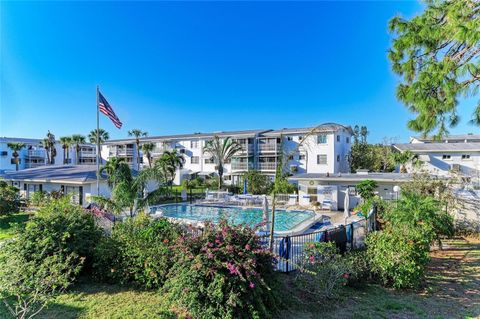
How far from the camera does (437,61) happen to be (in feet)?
24.0

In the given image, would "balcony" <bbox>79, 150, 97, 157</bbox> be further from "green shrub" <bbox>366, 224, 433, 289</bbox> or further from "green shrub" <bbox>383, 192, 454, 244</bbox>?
"green shrub" <bbox>366, 224, 433, 289</bbox>

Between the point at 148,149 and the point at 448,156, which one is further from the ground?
the point at 148,149

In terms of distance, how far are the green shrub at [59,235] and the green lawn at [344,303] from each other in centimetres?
114

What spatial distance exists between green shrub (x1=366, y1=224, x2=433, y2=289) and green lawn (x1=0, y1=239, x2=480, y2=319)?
1.20 ft

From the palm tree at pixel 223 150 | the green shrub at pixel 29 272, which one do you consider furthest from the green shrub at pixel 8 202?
the palm tree at pixel 223 150

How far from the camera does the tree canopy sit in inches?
258

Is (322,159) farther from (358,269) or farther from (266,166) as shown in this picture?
(358,269)

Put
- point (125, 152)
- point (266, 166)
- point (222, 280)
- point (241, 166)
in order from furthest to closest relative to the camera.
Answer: point (125, 152) → point (241, 166) → point (266, 166) → point (222, 280)

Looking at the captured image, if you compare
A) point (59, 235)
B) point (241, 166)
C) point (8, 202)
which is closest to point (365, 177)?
point (241, 166)

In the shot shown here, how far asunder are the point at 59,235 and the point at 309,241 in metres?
7.96

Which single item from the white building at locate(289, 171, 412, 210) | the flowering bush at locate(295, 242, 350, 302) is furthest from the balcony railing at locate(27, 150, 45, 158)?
the flowering bush at locate(295, 242, 350, 302)

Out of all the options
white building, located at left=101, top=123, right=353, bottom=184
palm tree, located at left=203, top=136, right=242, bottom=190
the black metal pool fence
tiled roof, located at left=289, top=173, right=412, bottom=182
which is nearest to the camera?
the black metal pool fence

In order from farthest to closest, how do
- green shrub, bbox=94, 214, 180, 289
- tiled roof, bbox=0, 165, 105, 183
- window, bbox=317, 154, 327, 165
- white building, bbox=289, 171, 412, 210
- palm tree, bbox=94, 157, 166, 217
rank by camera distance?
window, bbox=317, 154, 327, 165, tiled roof, bbox=0, 165, 105, 183, white building, bbox=289, 171, 412, 210, palm tree, bbox=94, 157, 166, 217, green shrub, bbox=94, 214, 180, 289

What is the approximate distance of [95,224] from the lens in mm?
9148
